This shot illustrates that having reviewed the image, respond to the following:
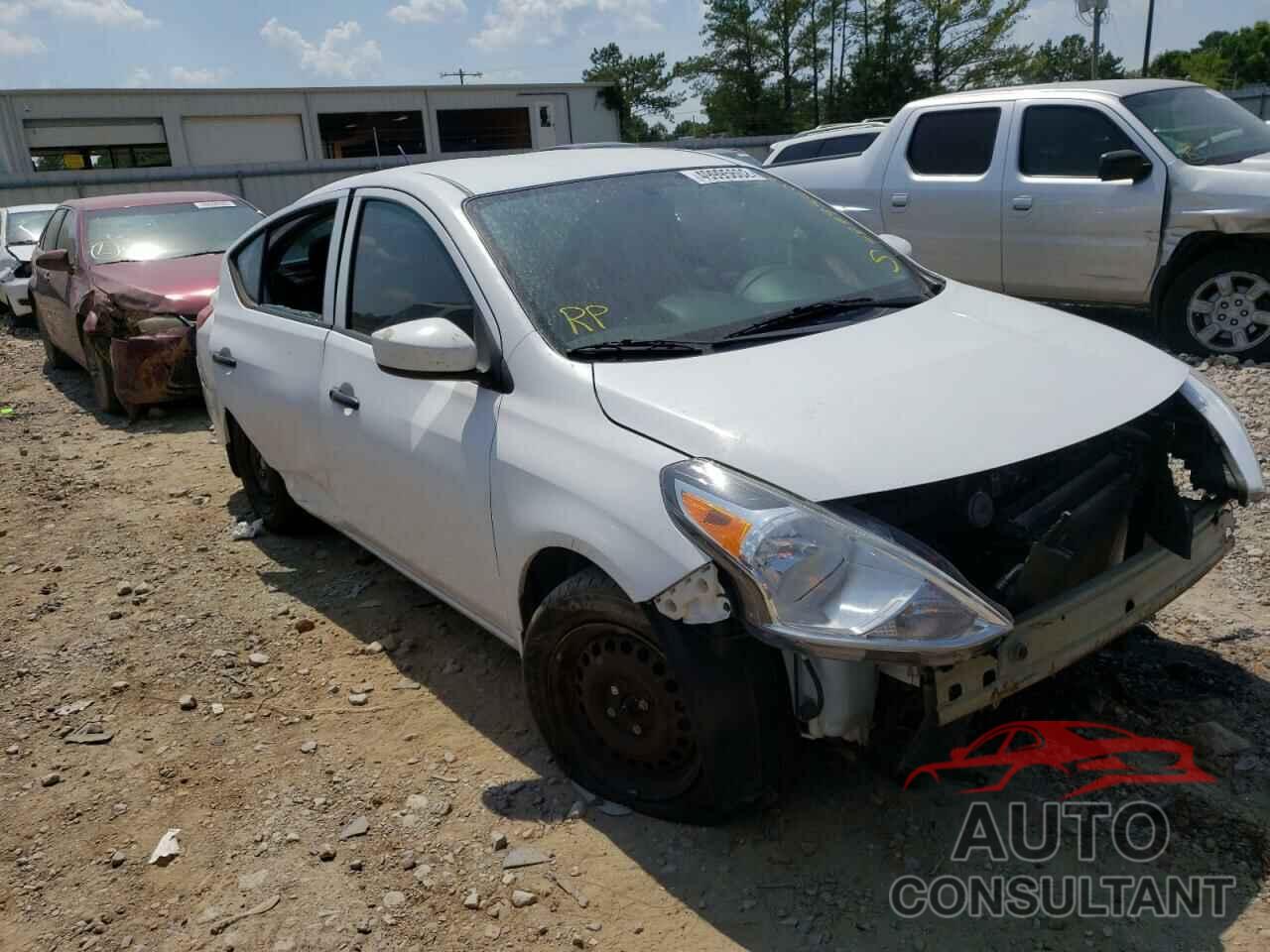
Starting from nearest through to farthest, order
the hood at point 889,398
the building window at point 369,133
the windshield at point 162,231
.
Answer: the hood at point 889,398 → the windshield at point 162,231 → the building window at point 369,133

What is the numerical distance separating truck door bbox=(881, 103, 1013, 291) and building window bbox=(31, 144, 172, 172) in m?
34.6

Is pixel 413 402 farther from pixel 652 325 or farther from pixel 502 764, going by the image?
pixel 502 764

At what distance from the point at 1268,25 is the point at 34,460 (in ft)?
248

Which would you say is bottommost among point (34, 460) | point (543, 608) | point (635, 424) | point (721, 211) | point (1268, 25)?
point (34, 460)

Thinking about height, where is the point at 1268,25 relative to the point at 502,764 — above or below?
above

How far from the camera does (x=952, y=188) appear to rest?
7.71m

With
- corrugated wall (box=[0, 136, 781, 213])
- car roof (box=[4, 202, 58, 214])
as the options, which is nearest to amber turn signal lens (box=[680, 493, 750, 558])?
car roof (box=[4, 202, 58, 214])

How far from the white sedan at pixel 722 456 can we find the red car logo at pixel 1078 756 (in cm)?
49

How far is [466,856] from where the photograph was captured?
275 centimetres

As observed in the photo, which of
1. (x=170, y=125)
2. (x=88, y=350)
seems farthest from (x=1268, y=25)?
(x=88, y=350)

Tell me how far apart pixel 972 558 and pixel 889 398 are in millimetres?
462

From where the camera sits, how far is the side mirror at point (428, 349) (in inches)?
112

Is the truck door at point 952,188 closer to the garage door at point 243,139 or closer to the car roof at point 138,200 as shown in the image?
the car roof at point 138,200

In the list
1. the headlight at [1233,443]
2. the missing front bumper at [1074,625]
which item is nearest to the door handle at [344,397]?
the missing front bumper at [1074,625]
